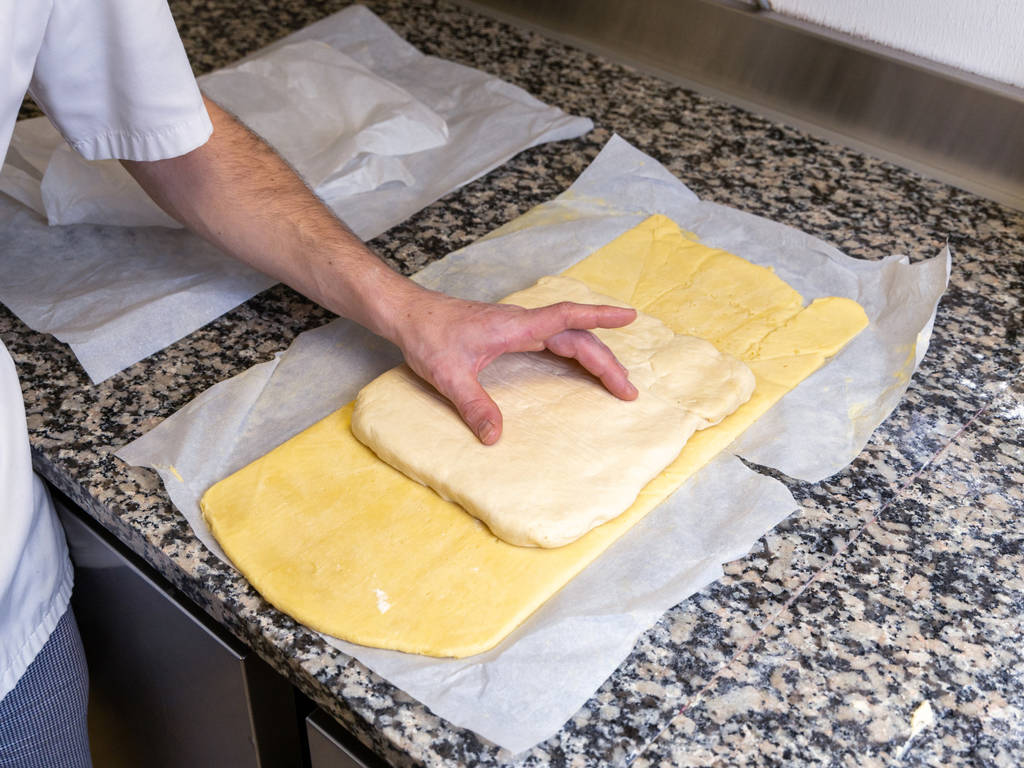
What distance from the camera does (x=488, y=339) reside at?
0.95 meters

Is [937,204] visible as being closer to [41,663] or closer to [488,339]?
[488,339]

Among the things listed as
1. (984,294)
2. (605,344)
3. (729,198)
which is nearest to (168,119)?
(605,344)

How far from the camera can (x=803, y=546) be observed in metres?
0.88

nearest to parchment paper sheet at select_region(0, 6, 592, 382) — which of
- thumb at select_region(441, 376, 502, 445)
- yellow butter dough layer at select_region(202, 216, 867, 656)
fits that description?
yellow butter dough layer at select_region(202, 216, 867, 656)

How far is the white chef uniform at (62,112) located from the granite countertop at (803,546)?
0.07 meters

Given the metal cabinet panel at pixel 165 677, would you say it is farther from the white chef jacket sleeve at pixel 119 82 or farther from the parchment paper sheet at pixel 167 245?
the white chef jacket sleeve at pixel 119 82

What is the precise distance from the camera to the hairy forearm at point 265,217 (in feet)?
3.41

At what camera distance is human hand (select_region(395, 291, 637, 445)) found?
36.9 inches

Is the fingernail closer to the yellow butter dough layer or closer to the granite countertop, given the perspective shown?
the yellow butter dough layer

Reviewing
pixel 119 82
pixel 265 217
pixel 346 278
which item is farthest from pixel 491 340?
pixel 119 82

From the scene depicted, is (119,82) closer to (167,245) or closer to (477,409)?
(167,245)

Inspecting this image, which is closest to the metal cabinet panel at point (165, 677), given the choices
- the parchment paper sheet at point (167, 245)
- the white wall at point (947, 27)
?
the parchment paper sheet at point (167, 245)

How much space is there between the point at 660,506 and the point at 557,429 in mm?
120

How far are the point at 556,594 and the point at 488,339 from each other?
26 centimetres
